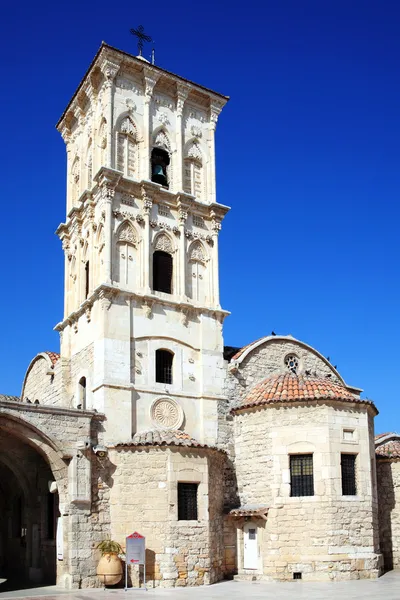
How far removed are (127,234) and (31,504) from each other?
10.2 metres

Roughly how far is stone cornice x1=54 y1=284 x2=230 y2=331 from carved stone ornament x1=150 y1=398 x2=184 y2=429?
3070 millimetres

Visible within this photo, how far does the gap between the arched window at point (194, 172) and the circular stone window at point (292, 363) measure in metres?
7.39

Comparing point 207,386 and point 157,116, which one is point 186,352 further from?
point 157,116

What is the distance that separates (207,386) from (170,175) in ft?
27.8

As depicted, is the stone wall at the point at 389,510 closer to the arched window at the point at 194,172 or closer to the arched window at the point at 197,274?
the arched window at the point at 197,274

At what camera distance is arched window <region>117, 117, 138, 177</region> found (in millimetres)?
25578

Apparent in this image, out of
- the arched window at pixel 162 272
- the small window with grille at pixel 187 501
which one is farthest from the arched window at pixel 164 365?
the small window with grille at pixel 187 501

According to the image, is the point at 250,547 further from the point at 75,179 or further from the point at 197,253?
the point at 75,179

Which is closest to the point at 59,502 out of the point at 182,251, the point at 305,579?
the point at 305,579

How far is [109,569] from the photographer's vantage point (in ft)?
64.0

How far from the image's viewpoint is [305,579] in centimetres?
2047

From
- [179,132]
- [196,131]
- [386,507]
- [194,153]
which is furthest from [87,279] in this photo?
[386,507]

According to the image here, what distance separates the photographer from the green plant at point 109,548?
1988cm

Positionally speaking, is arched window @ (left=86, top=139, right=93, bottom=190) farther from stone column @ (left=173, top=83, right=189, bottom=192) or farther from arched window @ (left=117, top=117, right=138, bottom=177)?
stone column @ (left=173, top=83, right=189, bottom=192)
